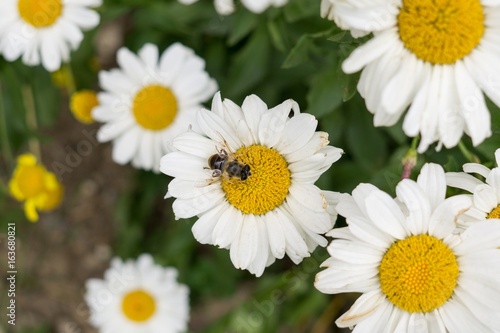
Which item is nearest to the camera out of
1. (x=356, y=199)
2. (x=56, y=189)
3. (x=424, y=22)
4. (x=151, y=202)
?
(x=424, y=22)

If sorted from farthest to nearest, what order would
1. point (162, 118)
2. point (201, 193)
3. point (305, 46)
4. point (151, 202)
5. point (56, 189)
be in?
point (151, 202), point (56, 189), point (162, 118), point (305, 46), point (201, 193)

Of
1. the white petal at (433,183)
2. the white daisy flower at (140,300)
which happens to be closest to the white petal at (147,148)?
the white daisy flower at (140,300)

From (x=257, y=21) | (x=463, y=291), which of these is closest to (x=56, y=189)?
(x=257, y=21)

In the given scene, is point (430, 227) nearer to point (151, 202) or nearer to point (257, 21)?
point (257, 21)

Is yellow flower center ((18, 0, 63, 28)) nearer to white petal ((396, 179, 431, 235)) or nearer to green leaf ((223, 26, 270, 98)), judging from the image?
green leaf ((223, 26, 270, 98))

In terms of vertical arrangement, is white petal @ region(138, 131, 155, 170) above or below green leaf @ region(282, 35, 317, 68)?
below

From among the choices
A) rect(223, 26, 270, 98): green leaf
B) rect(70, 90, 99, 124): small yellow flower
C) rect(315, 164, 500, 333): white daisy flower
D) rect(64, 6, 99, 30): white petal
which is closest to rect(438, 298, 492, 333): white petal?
rect(315, 164, 500, 333): white daisy flower

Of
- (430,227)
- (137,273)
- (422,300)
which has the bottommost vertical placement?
(137,273)
